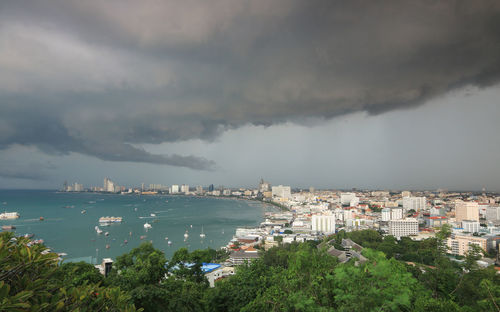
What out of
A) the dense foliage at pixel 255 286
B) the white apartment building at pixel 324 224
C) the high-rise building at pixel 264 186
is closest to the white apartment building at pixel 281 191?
the high-rise building at pixel 264 186

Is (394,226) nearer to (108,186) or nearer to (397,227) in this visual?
(397,227)

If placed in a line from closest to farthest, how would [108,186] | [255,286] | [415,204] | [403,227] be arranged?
[255,286], [403,227], [415,204], [108,186]

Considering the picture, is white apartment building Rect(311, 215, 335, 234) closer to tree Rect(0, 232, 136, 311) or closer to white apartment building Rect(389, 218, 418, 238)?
white apartment building Rect(389, 218, 418, 238)

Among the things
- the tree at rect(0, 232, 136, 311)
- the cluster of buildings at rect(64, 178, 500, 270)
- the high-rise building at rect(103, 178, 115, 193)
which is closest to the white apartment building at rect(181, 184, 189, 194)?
the high-rise building at rect(103, 178, 115, 193)

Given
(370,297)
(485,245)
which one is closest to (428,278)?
(370,297)

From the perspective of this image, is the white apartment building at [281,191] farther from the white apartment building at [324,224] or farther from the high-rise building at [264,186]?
the white apartment building at [324,224]

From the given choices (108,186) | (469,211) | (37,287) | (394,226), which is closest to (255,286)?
(37,287)
